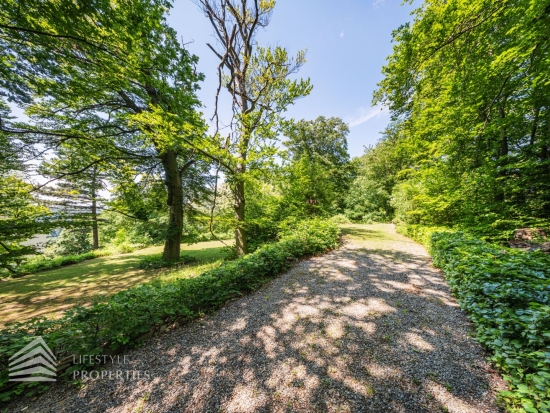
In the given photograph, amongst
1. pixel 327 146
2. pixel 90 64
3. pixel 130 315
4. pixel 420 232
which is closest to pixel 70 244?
pixel 90 64

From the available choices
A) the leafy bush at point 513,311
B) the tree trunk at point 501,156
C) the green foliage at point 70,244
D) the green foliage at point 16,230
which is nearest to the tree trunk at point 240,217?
the green foliage at point 16,230

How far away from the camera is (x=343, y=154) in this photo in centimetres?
2164

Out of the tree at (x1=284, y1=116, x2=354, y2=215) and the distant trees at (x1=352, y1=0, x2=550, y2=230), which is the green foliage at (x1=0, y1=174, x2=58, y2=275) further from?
the tree at (x1=284, y1=116, x2=354, y2=215)

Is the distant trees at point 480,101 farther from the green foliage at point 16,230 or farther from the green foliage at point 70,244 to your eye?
the green foliage at point 70,244

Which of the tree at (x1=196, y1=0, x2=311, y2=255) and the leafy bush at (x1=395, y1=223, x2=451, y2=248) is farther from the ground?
the tree at (x1=196, y1=0, x2=311, y2=255)

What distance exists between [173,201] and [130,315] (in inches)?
253

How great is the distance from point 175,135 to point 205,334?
204 inches

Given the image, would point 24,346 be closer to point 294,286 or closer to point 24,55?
point 294,286

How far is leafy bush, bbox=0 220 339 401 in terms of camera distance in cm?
241

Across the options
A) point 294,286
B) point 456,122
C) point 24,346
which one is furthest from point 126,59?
point 456,122

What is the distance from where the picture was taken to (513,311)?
2291mm

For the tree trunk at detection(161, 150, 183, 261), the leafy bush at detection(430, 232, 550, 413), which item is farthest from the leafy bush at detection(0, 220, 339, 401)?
the tree trunk at detection(161, 150, 183, 261)

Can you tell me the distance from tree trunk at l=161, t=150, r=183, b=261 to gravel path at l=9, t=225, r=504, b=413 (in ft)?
20.2

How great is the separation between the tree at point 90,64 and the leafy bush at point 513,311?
6.23 metres
